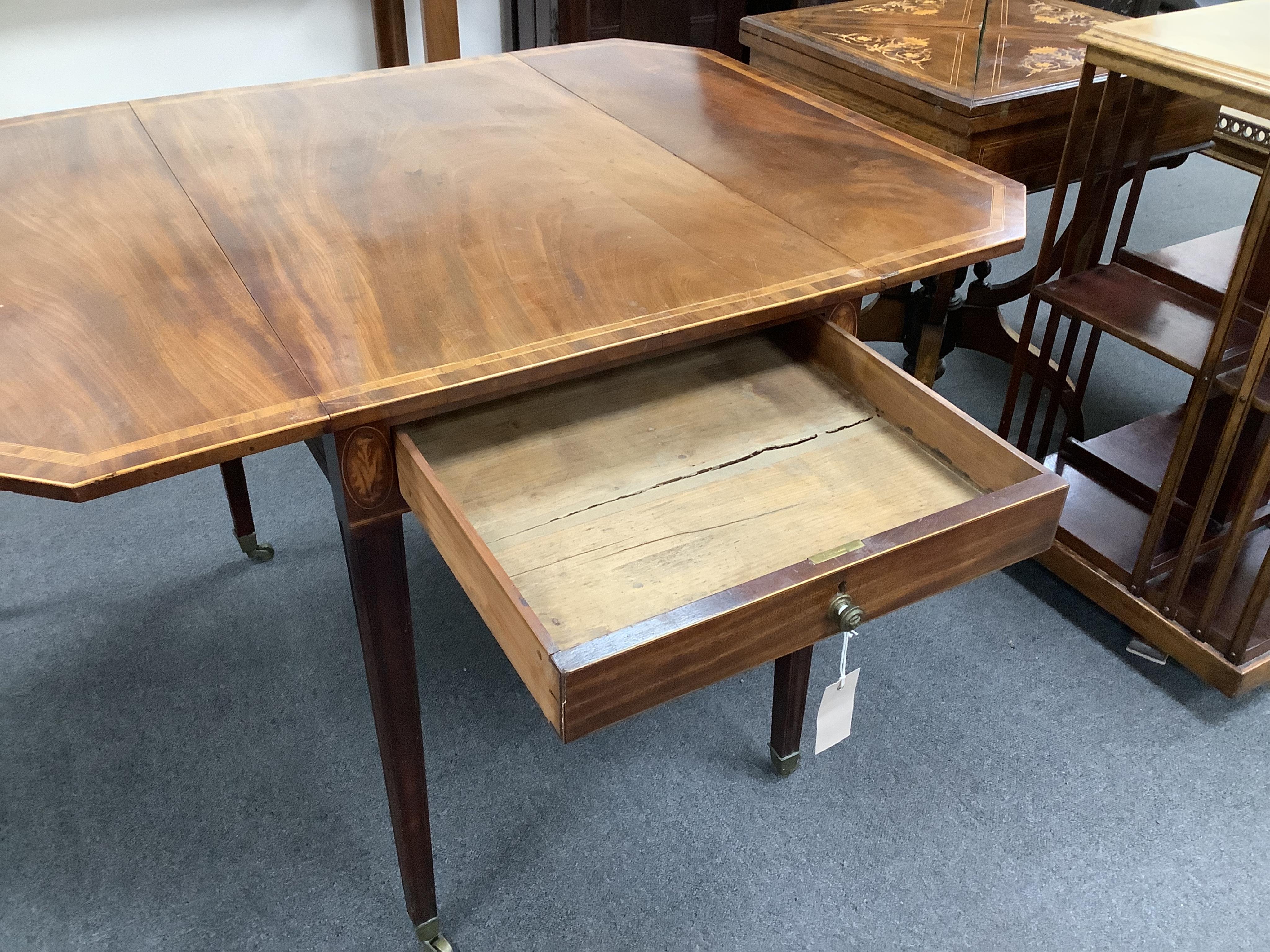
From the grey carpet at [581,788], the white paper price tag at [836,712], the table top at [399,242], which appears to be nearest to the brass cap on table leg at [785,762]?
the grey carpet at [581,788]

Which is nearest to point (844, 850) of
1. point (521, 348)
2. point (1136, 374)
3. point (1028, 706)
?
point (1028, 706)

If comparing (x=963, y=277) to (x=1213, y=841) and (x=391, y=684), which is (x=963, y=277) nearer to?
(x=1213, y=841)

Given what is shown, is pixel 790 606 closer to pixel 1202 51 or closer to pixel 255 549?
pixel 1202 51

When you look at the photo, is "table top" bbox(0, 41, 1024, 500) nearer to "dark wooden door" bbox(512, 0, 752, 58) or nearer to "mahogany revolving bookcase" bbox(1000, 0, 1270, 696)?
"mahogany revolving bookcase" bbox(1000, 0, 1270, 696)

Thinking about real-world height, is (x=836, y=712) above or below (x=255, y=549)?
above

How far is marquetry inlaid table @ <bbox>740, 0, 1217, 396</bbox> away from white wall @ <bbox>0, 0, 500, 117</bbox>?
1265 millimetres

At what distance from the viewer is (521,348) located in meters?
0.87

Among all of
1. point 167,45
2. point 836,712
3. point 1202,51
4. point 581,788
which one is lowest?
point 581,788

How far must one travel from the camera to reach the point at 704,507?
3.00 ft

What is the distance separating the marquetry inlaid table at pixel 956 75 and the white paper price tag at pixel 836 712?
2.39 feet

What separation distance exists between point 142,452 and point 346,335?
0.20 meters

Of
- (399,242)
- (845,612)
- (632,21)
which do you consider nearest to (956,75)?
(399,242)

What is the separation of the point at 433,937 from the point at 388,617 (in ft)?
1.43

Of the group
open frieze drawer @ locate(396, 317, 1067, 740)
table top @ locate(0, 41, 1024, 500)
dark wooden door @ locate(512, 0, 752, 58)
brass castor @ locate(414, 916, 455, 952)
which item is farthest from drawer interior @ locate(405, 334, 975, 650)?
dark wooden door @ locate(512, 0, 752, 58)
